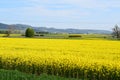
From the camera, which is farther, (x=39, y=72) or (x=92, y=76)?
(x=39, y=72)

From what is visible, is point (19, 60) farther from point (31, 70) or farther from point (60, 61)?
point (60, 61)

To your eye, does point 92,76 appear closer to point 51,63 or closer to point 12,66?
point 51,63

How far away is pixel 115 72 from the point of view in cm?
1473

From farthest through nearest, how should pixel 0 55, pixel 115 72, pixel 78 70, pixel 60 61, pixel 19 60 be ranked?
pixel 0 55 < pixel 19 60 < pixel 60 61 < pixel 78 70 < pixel 115 72

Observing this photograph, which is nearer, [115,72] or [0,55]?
[115,72]

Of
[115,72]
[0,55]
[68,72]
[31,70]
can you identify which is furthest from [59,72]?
[0,55]

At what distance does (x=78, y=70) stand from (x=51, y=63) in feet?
5.78

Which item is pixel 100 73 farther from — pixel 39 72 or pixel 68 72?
pixel 39 72

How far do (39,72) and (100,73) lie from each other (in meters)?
3.82

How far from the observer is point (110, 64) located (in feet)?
50.8

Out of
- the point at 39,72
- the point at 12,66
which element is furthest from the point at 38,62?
the point at 12,66

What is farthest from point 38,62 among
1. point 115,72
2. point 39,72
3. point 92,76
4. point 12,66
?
point 115,72

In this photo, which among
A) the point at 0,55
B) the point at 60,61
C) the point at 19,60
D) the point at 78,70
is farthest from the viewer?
the point at 0,55

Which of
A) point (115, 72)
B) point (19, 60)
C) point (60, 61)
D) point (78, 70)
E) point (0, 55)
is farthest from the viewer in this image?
point (0, 55)
